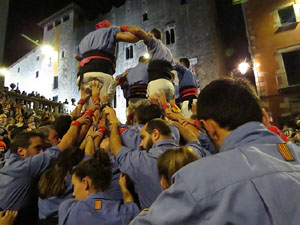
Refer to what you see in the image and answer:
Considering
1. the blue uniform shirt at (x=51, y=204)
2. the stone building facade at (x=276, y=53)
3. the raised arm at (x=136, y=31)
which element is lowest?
the blue uniform shirt at (x=51, y=204)

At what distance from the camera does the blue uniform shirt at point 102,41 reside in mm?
3455

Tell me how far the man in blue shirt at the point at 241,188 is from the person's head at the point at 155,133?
1151mm

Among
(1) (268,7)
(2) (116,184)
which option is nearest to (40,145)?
(2) (116,184)

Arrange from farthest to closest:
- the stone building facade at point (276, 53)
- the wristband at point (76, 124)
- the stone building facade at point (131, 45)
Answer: the stone building facade at point (131, 45), the stone building facade at point (276, 53), the wristband at point (76, 124)

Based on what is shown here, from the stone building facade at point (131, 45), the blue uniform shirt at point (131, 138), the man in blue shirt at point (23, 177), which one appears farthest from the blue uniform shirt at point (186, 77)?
the stone building facade at point (131, 45)

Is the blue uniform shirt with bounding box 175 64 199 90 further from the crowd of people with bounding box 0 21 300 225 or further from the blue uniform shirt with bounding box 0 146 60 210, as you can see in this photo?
the blue uniform shirt with bounding box 0 146 60 210

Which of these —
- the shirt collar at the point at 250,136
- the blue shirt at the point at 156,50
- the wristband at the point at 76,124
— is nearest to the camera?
the shirt collar at the point at 250,136

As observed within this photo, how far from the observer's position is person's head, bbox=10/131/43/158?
2.29 meters

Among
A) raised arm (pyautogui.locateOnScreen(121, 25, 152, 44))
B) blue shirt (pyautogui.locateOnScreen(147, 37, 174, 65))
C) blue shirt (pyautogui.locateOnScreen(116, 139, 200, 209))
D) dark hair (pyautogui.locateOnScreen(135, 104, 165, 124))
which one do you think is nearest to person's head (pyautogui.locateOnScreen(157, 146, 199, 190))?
blue shirt (pyautogui.locateOnScreen(116, 139, 200, 209))

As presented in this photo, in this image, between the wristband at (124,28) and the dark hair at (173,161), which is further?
the wristband at (124,28)

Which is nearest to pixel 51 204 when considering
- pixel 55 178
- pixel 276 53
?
pixel 55 178

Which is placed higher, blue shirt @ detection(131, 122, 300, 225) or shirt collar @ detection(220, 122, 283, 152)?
shirt collar @ detection(220, 122, 283, 152)

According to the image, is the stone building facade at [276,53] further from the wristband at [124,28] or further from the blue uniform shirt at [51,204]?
the blue uniform shirt at [51,204]

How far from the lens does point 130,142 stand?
2.45 metres
